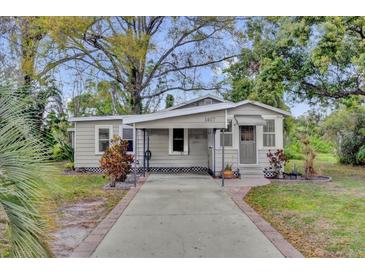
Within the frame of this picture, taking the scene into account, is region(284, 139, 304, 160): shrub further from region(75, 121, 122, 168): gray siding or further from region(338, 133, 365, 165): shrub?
region(75, 121, 122, 168): gray siding

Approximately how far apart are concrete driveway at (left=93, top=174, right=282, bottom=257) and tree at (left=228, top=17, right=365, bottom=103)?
3.13 metres

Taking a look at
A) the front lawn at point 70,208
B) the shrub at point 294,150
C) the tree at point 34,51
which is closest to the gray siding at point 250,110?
the shrub at point 294,150

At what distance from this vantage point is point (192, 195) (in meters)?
6.13

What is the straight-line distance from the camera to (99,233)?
3.88 metres

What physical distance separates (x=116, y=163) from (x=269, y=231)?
14.5 ft

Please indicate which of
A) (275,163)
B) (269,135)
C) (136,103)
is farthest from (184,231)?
(136,103)

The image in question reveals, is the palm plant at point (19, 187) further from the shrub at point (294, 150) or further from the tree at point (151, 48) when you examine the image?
the shrub at point (294, 150)

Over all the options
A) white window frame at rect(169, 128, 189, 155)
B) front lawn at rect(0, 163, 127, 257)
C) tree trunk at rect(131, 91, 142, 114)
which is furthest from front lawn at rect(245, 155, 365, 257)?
tree trunk at rect(131, 91, 142, 114)

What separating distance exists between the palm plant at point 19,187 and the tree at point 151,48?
218 inches

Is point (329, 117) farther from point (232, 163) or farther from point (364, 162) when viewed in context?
point (232, 163)

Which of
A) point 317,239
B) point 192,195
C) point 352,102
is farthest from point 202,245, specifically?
point 352,102

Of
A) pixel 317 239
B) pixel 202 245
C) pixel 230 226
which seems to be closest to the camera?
pixel 202 245

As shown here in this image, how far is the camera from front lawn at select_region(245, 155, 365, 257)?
11.8ft

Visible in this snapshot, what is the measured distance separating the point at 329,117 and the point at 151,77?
5.55 meters
